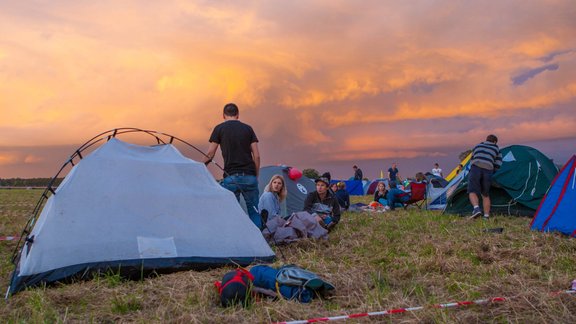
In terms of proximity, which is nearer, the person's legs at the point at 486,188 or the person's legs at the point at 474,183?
the person's legs at the point at 486,188

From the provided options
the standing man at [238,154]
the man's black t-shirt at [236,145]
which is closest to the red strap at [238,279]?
the standing man at [238,154]

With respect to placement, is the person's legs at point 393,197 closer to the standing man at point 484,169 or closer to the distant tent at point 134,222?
the standing man at point 484,169

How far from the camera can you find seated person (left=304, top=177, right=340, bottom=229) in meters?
9.35

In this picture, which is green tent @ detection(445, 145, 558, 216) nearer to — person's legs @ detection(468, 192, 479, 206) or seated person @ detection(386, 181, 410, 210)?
person's legs @ detection(468, 192, 479, 206)

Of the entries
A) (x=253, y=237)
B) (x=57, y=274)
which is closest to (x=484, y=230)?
(x=253, y=237)

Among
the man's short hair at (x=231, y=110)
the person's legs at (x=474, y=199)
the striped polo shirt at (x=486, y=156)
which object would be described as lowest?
the person's legs at (x=474, y=199)

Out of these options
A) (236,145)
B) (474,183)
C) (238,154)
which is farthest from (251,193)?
(474,183)

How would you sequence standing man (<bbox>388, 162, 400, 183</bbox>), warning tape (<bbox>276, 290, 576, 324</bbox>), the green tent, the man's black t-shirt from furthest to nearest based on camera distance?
standing man (<bbox>388, 162, 400, 183</bbox>) → the green tent → the man's black t-shirt → warning tape (<bbox>276, 290, 576, 324</bbox>)

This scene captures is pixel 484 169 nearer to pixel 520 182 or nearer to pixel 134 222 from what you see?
pixel 520 182

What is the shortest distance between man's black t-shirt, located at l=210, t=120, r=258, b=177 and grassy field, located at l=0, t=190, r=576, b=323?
1.31m

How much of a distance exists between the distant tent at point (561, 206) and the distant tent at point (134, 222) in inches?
188

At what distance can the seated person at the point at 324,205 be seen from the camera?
935cm

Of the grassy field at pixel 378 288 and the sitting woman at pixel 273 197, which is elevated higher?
the sitting woman at pixel 273 197

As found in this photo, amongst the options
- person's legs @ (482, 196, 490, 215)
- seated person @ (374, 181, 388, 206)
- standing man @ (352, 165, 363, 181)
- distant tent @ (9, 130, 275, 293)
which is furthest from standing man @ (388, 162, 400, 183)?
distant tent @ (9, 130, 275, 293)
